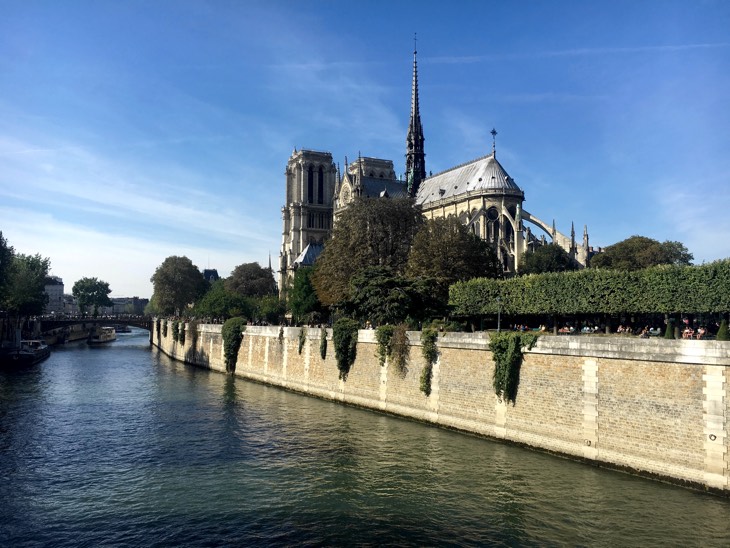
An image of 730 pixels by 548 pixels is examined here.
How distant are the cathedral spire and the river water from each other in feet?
260

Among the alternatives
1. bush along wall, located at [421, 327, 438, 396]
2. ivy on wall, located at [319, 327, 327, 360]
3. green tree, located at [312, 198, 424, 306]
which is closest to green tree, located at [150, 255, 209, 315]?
green tree, located at [312, 198, 424, 306]

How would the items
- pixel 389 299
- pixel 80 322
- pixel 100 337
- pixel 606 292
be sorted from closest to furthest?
pixel 606 292
pixel 389 299
pixel 80 322
pixel 100 337

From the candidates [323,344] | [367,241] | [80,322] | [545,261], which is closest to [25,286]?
[80,322]

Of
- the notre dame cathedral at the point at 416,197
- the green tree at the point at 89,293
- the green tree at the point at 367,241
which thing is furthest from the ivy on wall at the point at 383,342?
the green tree at the point at 89,293

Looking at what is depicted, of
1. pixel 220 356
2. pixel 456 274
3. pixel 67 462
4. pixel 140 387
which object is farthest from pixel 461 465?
pixel 220 356

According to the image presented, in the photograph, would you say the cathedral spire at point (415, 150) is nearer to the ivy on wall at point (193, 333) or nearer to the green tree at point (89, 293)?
the ivy on wall at point (193, 333)

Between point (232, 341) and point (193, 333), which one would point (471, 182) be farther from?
point (232, 341)

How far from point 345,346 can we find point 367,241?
Result: 15940mm

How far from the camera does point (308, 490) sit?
20.7m

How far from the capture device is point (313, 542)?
1645 centimetres

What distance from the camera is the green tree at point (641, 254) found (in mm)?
65875

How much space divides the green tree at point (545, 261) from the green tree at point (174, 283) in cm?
6093

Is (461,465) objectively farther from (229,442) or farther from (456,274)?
(456,274)

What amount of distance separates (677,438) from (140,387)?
37116mm
